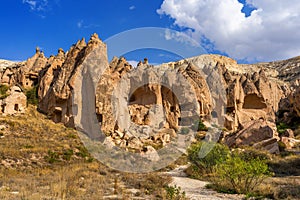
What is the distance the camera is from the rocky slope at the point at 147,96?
31000 millimetres

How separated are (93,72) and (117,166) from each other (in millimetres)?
18121

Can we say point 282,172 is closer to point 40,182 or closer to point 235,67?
point 40,182

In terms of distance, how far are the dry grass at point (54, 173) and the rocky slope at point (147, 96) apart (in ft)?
18.4

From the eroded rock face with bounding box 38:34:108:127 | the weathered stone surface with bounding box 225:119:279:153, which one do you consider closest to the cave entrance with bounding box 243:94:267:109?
the weathered stone surface with bounding box 225:119:279:153

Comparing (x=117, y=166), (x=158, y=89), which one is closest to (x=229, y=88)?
(x=158, y=89)

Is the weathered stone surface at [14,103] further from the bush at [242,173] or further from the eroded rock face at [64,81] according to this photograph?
the bush at [242,173]

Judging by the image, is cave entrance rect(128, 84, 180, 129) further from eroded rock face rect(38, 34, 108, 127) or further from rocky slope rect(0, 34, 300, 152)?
eroded rock face rect(38, 34, 108, 127)

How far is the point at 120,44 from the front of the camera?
1355 cm

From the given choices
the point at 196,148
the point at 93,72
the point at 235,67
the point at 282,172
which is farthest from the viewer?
the point at 235,67

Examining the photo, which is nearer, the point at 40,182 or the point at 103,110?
the point at 40,182

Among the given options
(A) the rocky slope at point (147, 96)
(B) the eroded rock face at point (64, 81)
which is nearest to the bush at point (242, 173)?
(A) the rocky slope at point (147, 96)

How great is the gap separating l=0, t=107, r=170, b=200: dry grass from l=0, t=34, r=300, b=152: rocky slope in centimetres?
560

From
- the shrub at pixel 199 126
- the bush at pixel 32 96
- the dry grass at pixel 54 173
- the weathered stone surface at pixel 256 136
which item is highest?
the bush at pixel 32 96

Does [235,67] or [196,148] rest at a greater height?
[235,67]
